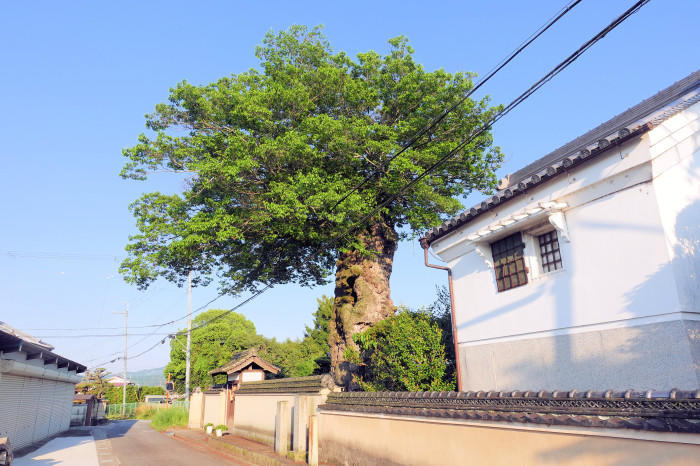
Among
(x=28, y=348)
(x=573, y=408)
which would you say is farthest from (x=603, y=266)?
(x=28, y=348)

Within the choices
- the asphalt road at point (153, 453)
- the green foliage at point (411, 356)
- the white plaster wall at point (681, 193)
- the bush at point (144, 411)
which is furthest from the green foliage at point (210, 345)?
the white plaster wall at point (681, 193)

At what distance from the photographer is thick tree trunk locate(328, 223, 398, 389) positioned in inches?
661

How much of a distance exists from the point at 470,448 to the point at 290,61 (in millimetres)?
15652

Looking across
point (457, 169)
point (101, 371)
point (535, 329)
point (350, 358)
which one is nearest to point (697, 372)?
point (535, 329)

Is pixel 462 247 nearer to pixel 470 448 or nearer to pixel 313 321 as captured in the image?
pixel 470 448

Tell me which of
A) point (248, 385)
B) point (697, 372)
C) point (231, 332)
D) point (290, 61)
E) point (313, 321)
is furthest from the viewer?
point (231, 332)

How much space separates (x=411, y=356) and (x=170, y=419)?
1003 inches

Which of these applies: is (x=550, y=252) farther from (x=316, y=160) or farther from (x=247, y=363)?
(x=247, y=363)

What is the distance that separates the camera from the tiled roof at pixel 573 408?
5.05 meters

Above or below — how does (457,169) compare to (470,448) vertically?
above

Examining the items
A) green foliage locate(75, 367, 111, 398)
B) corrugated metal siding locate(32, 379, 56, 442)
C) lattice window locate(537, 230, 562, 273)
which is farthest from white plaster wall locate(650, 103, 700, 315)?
green foliage locate(75, 367, 111, 398)

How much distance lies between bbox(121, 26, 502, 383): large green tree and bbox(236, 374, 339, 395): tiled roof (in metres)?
0.97

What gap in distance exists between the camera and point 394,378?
1271 centimetres

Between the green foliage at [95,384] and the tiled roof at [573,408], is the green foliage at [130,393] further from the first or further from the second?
the tiled roof at [573,408]
